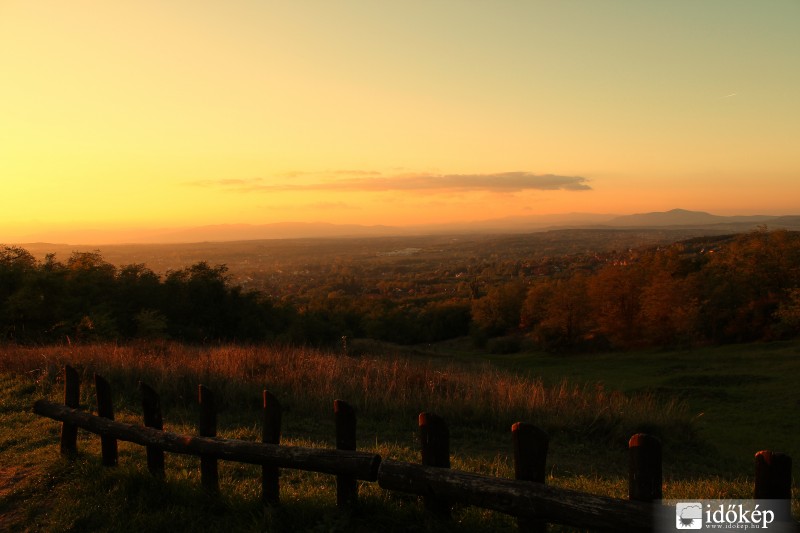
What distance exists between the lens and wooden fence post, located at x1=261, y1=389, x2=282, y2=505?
4.84 m

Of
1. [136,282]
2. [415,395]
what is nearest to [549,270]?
[136,282]

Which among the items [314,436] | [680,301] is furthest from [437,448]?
[680,301]

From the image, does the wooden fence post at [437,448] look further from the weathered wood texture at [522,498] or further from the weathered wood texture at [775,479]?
the weathered wood texture at [775,479]

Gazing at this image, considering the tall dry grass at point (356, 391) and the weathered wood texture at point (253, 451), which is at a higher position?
the weathered wood texture at point (253, 451)

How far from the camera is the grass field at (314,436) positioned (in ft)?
15.9

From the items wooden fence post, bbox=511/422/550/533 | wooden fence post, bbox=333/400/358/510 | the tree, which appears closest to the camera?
wooden fence post, bbox=511/422/550/533

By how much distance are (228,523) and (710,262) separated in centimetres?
5713

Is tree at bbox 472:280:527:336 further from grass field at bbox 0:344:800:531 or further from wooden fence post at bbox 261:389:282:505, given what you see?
wooden fence post at bbox 261:389:282:505

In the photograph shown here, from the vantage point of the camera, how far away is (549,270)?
112250 millimetres

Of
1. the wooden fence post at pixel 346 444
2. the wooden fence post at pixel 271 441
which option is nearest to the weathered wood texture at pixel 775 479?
the wooden fence post at pixel 346 444

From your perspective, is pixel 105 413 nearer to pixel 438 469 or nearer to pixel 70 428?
pixel 70 428

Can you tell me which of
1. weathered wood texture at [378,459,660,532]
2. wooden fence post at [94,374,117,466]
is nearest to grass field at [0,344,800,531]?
wooden fence post at [94,374,117,466]

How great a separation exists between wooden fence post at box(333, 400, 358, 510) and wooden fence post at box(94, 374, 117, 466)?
3.11 m

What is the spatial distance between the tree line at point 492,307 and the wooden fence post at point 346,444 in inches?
612
